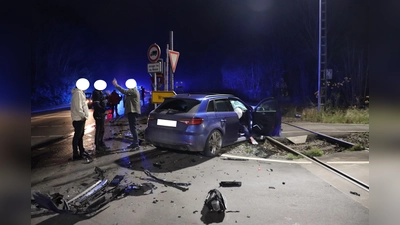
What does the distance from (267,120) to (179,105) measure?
3.25 meters

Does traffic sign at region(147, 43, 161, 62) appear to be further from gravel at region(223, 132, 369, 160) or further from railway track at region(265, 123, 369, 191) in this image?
railway track at region(265, 123, 369, 191)

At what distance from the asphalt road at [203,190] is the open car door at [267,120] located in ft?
7.04

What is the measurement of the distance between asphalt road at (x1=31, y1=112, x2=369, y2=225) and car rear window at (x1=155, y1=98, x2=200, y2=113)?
1192 millimetres

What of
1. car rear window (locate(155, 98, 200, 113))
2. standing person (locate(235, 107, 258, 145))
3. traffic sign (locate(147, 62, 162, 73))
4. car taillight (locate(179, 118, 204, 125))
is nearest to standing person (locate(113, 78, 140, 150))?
car rear window (locate(155, 98, 200, 113))

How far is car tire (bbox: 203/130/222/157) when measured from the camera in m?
6.84

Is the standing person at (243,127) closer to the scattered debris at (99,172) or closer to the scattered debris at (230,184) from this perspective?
the scattered debris at (230,184)

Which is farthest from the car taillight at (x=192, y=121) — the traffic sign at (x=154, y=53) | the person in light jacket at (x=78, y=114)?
the traffic sign at (x=154, y=53)

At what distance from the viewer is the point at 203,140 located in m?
6.57

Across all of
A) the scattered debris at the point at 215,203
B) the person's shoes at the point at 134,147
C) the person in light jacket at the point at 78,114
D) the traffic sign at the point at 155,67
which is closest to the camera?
the scattered debris at the point at 215,203

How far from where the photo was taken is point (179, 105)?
691 centimetres

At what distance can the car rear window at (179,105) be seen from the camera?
6746 mm
